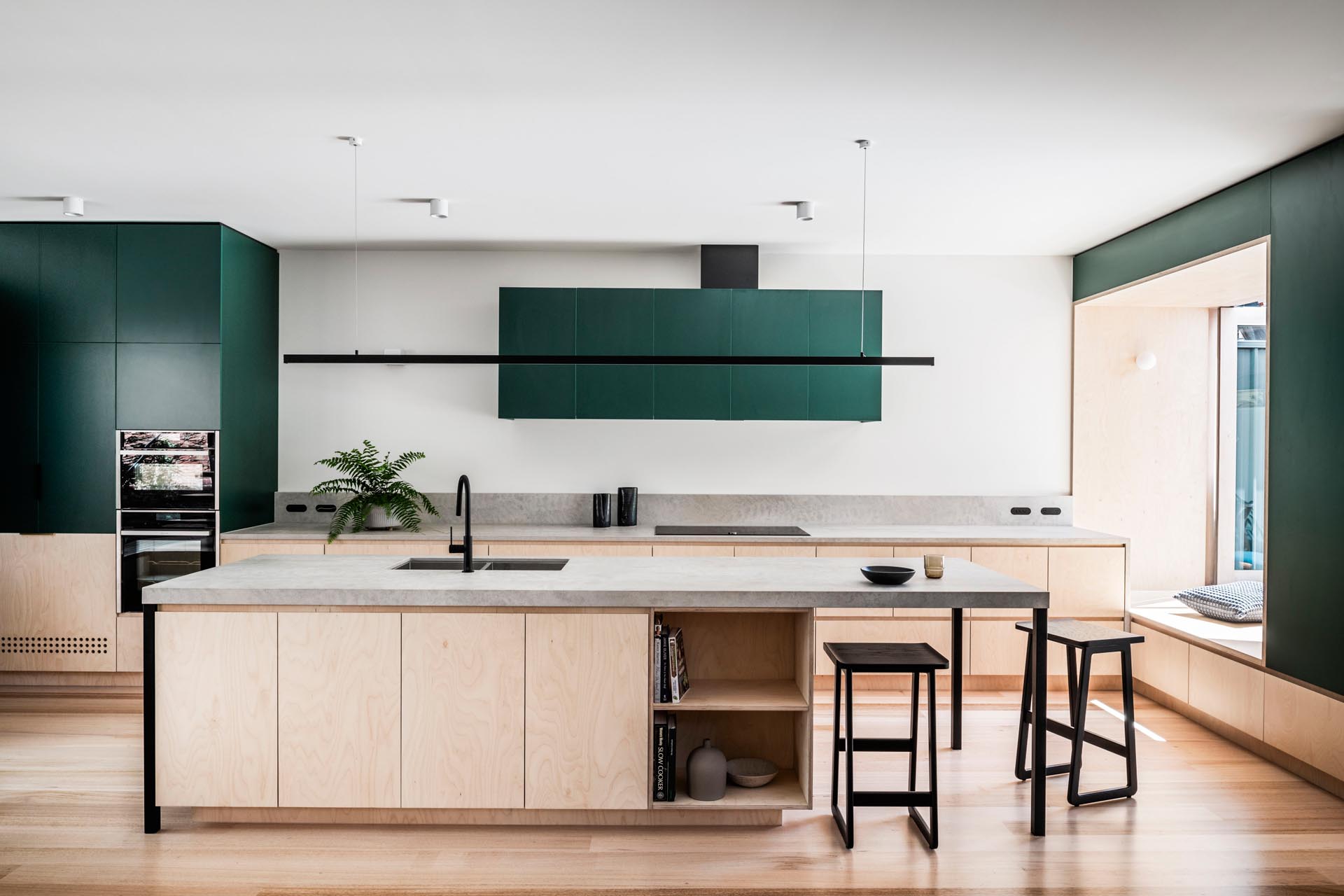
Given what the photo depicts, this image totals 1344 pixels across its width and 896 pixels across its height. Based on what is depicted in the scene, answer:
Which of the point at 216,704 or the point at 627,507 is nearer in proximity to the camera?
the point at 216,704

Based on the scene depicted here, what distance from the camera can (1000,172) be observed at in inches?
150

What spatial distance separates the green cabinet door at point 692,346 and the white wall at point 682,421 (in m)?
0.32

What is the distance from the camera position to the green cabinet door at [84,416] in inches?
187

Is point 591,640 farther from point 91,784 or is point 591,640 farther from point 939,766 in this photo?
point 91,784

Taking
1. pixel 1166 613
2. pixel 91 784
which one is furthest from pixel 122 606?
pixel 1166 613

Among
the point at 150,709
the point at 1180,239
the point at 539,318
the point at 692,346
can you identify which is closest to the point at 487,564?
the point at 150,709

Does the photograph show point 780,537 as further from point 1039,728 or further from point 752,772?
point 1039,728

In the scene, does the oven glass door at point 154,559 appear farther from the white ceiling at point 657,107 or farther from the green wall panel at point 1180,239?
the green wall panel at point 1180,239

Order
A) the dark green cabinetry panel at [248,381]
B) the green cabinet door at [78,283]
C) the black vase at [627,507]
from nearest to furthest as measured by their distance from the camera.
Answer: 1. the green cabinet door at [78,283]
2. the dark green cabinetry panel at [248,381]
3. the black vase at [627,507]

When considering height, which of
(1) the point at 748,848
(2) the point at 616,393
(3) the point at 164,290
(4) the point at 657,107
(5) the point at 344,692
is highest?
(4) the point at 657,107

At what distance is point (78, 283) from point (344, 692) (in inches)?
129

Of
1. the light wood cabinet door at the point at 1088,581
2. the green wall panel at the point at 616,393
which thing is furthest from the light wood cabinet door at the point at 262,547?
the light wood cabinet door at the point at 1088,581

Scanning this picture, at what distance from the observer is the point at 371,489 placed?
5.26 m

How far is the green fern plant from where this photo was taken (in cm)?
512
